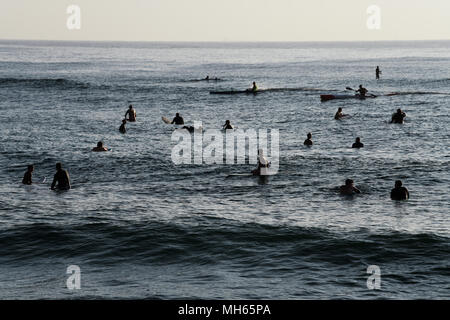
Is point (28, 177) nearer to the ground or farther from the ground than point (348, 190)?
farther from the ground

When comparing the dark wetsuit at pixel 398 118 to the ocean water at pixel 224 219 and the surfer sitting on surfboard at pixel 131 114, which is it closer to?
the ocean water at pixel 224 219

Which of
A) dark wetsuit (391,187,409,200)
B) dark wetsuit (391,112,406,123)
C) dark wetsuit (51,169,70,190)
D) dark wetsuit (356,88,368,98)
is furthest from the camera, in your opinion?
dark wetsuit (356,88,368,98)

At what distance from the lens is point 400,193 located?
30.1 metres

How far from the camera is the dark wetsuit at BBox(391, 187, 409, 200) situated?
30.1 meters

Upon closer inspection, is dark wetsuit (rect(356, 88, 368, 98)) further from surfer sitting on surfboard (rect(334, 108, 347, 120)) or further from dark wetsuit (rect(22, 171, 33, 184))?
dark wetsuit (rect(22, 171, 33, 184))

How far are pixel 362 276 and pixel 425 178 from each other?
1507cm

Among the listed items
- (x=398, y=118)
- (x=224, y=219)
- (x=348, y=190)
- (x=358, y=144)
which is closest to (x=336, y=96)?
(x=398, y=118)

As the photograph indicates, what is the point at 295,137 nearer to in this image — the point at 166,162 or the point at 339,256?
the point at 166,162

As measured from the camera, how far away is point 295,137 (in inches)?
1961

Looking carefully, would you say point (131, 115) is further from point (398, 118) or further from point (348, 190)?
point (348, 190)

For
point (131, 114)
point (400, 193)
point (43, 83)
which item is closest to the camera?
point (400, 193)

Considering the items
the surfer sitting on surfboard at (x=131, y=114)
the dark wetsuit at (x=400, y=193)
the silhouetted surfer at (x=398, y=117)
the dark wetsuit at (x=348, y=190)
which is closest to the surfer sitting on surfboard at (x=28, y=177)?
the dark wetsuit at (x=348, y=190)

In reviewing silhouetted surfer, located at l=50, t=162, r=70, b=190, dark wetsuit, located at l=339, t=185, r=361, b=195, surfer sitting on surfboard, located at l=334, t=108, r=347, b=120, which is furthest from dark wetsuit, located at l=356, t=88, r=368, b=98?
silhouetted surfer, located at l=50, t=162, r=70, b=190

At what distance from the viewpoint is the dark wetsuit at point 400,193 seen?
30094mm
